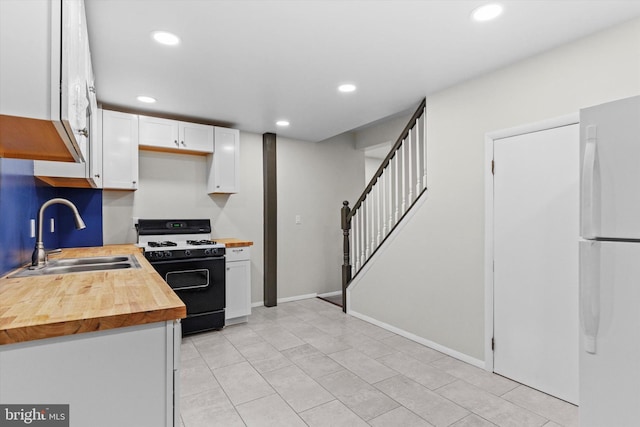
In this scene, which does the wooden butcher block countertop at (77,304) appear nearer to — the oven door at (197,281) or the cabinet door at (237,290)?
the oven door at (197,281)

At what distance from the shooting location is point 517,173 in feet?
8.23

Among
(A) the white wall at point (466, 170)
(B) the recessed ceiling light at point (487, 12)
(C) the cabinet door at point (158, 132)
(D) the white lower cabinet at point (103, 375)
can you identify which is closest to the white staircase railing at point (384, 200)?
(A) the white wall at point (466, 170)

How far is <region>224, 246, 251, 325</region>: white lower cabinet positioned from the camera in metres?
3.81

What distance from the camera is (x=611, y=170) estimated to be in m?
1.50

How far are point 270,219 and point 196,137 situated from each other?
142cm

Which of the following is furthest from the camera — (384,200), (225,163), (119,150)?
(225,163)

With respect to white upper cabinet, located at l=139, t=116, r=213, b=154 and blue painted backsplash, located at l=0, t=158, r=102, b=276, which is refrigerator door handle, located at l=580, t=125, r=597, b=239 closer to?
blue painted backsplash, located at l=0, t=158, r=102, b=276

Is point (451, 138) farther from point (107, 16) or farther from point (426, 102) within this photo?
point (107, 16)

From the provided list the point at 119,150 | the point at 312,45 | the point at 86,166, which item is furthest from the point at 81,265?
the point at 312,45

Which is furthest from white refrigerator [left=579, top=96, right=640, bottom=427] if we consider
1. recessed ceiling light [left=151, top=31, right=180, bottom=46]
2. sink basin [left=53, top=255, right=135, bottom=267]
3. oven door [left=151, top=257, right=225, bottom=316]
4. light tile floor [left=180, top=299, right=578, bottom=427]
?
oven door [left=151, top=257, right=225, bottom=316]

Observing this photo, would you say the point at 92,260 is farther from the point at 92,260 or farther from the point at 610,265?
the point at 610,265

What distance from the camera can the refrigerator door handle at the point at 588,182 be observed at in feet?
5.06

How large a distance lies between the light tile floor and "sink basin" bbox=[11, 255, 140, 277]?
39.2 inches

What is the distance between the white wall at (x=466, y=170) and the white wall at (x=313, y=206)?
5.12 feet
